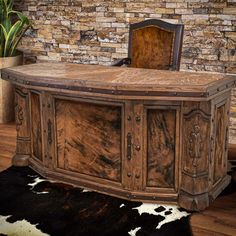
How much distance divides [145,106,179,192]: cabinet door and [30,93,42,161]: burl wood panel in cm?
81

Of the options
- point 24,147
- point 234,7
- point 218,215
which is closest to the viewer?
point 218,215

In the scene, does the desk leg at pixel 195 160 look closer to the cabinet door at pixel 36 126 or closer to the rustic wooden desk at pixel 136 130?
the rustic wooden desk at pixel 136 130

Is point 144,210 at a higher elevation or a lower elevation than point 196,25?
lower

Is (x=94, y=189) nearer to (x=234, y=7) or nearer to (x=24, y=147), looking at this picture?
(x=24, y=147)

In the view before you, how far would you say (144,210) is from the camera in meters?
2.39

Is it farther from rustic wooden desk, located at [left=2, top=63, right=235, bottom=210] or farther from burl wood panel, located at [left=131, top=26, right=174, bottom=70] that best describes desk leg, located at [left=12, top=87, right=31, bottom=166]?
burl wood panel, located at [left=131, top=26, right=174, bottom=70]

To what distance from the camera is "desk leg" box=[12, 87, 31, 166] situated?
289cm

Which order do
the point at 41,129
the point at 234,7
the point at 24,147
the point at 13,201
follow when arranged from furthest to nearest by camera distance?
the point at 234,7 < the point at 24,147 < the point at 41,129 < the point at 13,201

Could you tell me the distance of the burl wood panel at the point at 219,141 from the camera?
8.06 feet

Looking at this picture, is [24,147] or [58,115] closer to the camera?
[58,115]

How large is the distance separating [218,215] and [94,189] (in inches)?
29.9

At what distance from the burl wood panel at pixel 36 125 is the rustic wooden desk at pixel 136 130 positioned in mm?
27

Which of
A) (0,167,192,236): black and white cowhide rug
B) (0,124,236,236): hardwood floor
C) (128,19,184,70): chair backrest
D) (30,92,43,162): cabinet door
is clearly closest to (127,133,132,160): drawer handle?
(0,167,192,236): black and white cowhide rug

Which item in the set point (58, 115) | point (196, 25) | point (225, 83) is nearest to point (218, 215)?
point (225, 83)
